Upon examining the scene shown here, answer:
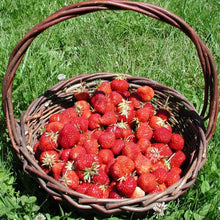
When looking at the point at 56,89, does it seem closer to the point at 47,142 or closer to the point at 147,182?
the point at 47,142

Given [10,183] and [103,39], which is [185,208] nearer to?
[10,183]

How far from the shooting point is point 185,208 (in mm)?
1587

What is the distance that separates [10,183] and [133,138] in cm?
70

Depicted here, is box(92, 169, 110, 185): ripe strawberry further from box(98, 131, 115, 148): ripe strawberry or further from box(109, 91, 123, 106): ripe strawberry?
box(109, 91, 123, 106): ripe strawberry

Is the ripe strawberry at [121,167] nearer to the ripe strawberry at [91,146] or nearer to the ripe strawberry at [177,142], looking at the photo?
the ripe strawberry at [91,146]

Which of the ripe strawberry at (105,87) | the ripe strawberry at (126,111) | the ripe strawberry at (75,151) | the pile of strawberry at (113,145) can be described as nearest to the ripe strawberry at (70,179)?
the pile of strawberry at (113,145)

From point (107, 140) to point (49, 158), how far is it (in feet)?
1.02

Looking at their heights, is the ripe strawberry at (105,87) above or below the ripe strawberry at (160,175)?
above

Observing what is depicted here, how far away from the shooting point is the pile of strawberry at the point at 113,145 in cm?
147

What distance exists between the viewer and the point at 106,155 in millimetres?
1643

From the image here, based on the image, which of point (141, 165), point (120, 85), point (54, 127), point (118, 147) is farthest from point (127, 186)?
point (120, 85)

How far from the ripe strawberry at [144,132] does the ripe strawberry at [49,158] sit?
0.46m

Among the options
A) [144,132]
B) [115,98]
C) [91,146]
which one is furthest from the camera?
[115,98]

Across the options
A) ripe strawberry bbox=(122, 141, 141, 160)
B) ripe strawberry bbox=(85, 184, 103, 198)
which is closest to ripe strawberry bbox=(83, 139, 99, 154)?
ripe strawberry bbox=(122, 141, 141, 160)
